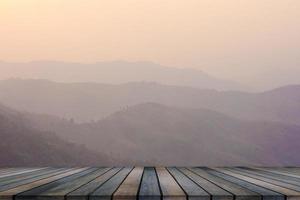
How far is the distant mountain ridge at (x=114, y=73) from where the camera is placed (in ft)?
55.5

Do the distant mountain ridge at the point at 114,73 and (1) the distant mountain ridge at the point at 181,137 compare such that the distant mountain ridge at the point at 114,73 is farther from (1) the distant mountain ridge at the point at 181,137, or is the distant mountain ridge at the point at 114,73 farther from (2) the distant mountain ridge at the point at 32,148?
(2) the distant mountain ridge at the point at 32,148

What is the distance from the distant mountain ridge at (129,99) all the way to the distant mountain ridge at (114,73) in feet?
1.05

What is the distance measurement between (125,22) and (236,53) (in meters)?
4.91

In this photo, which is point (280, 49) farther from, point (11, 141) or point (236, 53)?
point (11, 141)

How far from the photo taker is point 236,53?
17.5 m

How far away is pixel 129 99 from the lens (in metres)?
17.0

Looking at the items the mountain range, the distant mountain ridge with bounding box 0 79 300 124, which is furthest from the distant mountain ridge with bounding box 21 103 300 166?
the distant mountain ridge with bounding box 0 79 300 124

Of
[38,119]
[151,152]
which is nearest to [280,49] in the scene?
[151,152]

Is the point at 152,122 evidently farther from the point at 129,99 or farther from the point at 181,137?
the point at 129,99

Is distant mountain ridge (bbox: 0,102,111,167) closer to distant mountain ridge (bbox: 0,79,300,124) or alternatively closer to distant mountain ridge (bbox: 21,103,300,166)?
distant mountain ridge (bbox: 21,103,300,166)

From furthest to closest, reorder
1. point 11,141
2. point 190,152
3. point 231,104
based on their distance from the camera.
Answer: point 231,104, point 190,152, point 11,141

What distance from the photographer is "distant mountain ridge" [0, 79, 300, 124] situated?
630 inches

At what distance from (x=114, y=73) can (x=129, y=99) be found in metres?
1.56

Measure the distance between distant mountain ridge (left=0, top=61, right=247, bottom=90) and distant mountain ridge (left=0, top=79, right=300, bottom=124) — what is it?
1.05 ft
